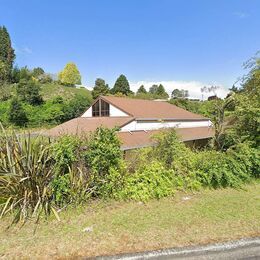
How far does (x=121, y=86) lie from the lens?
199ft

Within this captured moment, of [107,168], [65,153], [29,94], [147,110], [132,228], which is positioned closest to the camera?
[132,228]

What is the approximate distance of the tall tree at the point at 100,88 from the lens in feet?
179

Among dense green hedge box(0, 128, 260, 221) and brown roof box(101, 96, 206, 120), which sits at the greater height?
brown roof box(101, 96, 206, 120)

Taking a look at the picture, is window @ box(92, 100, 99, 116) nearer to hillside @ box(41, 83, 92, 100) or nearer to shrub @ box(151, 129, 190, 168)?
shrub @ box(151, 129, 190, 168)

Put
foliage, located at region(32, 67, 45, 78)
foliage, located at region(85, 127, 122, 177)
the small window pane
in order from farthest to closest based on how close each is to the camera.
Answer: foliage, located at region(32, 67, 45, 78), the small window pane, foliage, located at region(85, 127, 122, 177)

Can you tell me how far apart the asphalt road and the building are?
11.7 meters

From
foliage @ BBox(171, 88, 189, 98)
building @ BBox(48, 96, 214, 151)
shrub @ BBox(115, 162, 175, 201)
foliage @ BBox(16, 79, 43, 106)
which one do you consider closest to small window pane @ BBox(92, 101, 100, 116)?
building @ BBox(48, 96, 214, 151)

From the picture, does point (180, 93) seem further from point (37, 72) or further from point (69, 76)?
point (37, 72)

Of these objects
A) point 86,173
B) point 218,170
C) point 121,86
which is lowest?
Result: point 218,170

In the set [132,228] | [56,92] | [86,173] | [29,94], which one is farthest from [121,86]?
[132,228]

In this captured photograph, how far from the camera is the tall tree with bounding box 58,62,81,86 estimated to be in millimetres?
72875

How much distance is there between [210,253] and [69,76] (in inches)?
2915

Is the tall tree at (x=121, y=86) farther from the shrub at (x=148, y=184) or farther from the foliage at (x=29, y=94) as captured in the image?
the shrub at (x=148, y=184)

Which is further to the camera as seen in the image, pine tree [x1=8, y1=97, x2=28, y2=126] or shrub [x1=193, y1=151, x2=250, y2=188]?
pine tree [x1=8, y1=97, x2=28, y2=126]
